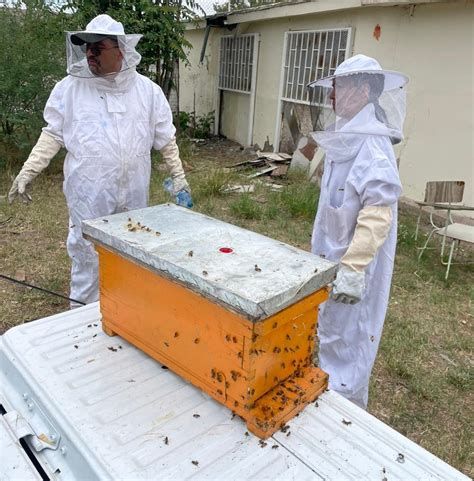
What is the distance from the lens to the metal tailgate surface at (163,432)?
114 cm

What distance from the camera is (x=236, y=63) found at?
409 inches

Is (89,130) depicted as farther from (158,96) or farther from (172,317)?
(172,317)

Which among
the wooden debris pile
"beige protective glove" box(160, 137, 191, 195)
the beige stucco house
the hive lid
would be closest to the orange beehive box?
the hive lid

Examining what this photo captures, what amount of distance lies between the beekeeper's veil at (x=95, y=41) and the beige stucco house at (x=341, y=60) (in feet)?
14.2

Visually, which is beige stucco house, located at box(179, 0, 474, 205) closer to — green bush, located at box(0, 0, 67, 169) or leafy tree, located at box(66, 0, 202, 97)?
leafy tree, located at box(66, 0, 202, 97)

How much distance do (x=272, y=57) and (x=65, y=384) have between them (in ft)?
28.7

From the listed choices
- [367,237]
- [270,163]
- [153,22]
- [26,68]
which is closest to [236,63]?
[153,22]

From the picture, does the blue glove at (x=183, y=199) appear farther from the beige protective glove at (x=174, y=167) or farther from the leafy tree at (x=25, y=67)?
the leafy tree at (x=25, y=67)

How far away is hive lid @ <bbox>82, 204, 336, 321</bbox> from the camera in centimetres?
116

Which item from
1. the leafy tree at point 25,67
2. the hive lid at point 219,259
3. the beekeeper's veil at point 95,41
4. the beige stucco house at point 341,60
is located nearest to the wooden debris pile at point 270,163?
the beige stucco house at point 341,60

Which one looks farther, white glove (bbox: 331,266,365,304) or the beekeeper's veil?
the beekeeper's veil

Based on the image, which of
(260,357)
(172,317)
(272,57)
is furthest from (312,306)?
(272,57)

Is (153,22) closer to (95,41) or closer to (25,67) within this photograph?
(25,67)

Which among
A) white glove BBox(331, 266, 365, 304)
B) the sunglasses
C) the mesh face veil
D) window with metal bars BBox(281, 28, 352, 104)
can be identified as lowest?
white glove BBox(331, 266, 365, 304)
